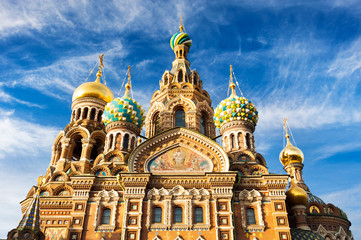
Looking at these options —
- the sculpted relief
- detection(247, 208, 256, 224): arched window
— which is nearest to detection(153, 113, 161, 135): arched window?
the sculpted relief

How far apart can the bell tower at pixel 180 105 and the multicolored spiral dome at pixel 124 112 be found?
5.56ft

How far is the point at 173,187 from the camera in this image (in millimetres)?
15742

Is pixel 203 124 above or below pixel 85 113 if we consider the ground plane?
below

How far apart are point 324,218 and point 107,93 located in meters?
15.6

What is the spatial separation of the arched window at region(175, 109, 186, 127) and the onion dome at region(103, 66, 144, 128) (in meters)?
2.30

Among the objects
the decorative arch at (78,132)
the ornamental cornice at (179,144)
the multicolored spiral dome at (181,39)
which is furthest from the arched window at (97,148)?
the multicolored spiral dome at (181,39)

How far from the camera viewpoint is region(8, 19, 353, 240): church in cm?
1482

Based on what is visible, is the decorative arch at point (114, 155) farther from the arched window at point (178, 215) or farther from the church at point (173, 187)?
the arched window at point (178, 215)

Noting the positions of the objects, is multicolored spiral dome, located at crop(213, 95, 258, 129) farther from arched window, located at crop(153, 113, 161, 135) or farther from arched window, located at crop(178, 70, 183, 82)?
arched window, located at crop(178, 70, 183, 82)

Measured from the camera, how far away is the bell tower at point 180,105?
21.5 meters

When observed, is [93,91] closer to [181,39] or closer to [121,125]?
[121,125]

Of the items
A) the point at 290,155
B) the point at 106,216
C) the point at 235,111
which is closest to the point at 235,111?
the point at 235,111

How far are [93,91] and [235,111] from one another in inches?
395

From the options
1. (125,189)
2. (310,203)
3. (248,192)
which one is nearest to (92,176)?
(125,189)
